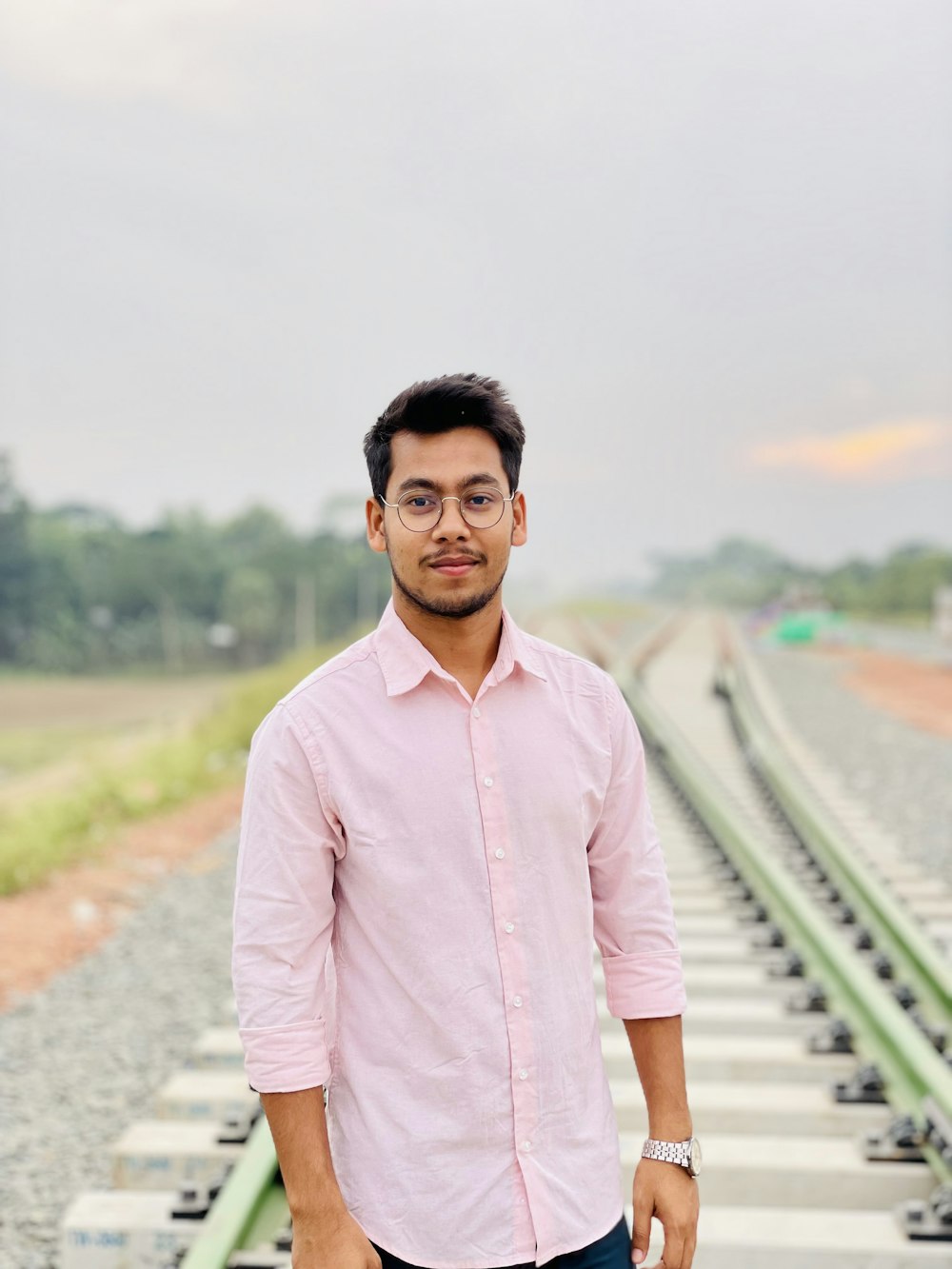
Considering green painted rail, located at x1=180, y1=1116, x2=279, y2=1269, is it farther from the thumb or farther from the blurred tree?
the blurred tree

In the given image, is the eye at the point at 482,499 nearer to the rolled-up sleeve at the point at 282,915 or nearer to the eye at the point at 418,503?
the eye at the point at 418,503

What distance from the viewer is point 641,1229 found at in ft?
4.64

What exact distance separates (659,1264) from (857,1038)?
6.15 feet

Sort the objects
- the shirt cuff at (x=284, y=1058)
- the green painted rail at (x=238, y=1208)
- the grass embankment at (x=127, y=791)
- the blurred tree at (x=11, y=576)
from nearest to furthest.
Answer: the shirt cuff at (x=284, y=1058) → the green painted rail at (x=238, y=1208) → the grass embankment at (x=127, y=791) → the blurred tree at (x=11, y=576)

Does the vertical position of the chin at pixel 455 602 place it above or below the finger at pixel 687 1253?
above

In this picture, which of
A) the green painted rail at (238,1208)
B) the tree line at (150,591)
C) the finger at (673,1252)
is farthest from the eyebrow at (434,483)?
the tree line at (150,591)

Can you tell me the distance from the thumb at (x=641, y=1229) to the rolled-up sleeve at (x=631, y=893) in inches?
8.7

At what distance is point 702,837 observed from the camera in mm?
5617

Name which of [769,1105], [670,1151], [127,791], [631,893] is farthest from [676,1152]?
[127,791]

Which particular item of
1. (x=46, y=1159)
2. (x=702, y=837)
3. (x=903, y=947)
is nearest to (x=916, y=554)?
(x=702, y=837)

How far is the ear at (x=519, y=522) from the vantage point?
1.41 meters

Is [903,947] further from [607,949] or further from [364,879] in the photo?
[364,879]

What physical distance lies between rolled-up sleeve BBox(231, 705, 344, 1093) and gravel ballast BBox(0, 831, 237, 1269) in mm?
1670

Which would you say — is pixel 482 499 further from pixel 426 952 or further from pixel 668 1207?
pixel 668 1207
